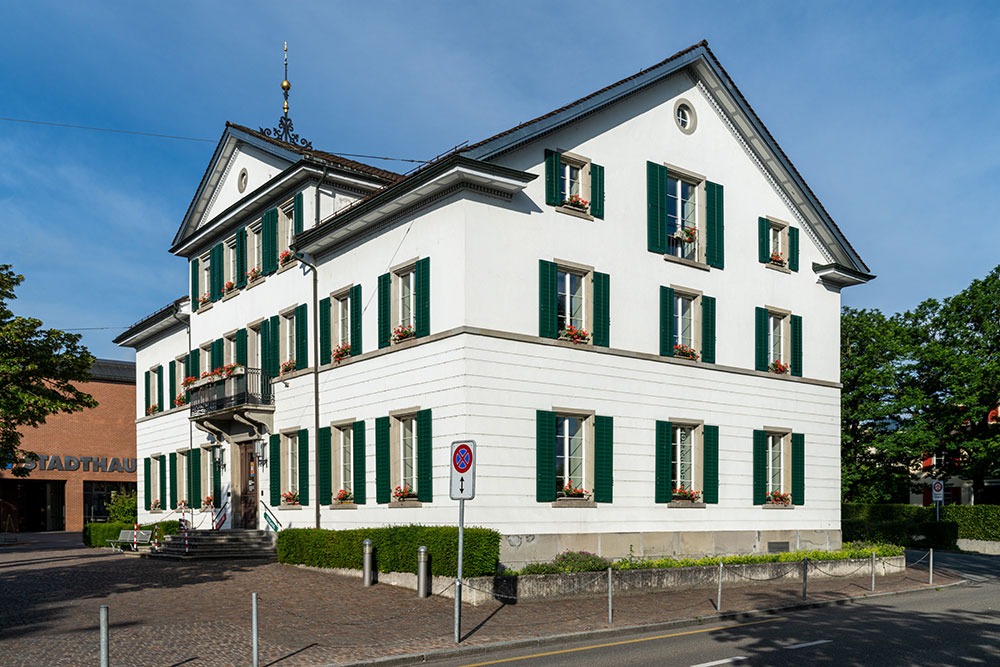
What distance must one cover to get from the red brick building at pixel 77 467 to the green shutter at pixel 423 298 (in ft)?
132

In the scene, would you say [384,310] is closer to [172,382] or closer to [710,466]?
[710,466]

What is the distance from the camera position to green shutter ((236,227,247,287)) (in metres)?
29.7

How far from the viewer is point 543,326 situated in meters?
21.6

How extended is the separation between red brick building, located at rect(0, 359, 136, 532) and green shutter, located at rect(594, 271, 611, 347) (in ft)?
136

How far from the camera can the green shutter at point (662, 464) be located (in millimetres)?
23806

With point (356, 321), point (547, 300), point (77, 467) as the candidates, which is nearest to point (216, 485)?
point (356, 321)

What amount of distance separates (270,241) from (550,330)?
1024cm

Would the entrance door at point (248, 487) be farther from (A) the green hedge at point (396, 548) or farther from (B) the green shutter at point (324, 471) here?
(A) the green hedge at point (396, 548)

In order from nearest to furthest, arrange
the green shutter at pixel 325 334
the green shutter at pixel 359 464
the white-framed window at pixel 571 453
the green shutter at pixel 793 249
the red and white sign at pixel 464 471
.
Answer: the red and white sign at pixel 464 471 < the white-framed window at pixel 571 453 < the green shutter at pixel 359 464 < the green shutter at pixel 325 334 < the green shutter at pixel 793 249

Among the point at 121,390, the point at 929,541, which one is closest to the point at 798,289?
the point at 929,541

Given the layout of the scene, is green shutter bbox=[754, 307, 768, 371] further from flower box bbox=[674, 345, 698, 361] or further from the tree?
the tree

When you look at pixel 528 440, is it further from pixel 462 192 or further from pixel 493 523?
pixel 462 192

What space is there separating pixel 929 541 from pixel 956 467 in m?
12.1

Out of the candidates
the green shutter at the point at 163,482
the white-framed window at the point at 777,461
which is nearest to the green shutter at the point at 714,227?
the white-framed window at the point at 777,461
